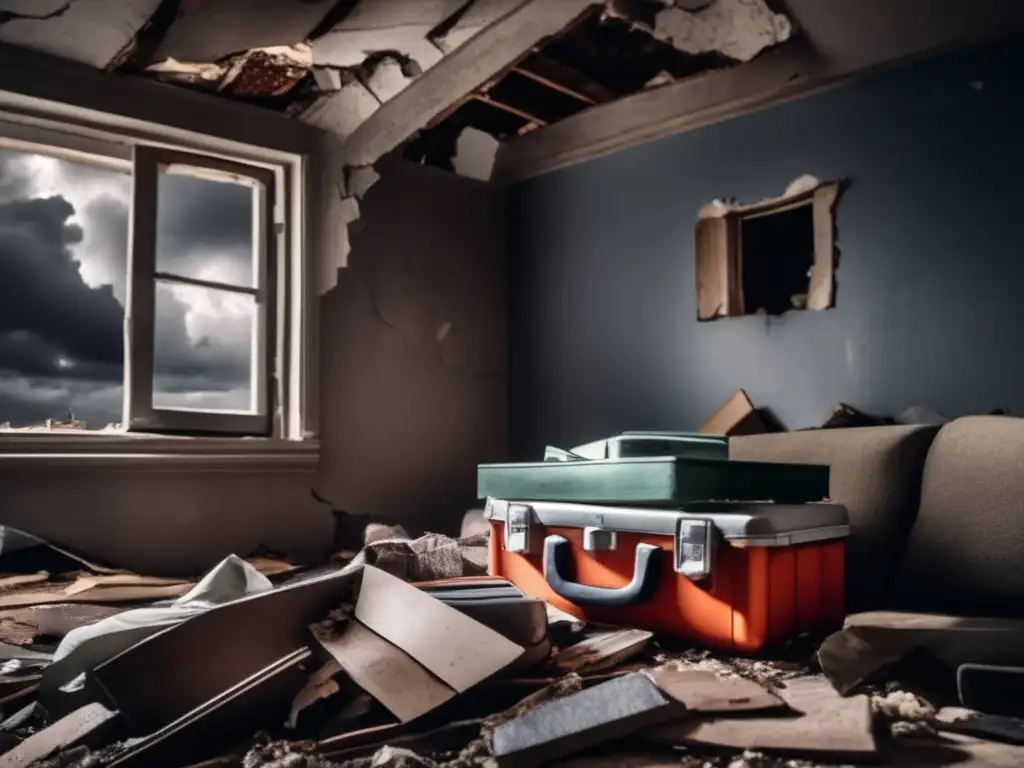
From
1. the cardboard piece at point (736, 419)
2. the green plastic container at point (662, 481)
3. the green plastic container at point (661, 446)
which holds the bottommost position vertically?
the green plastic container at point (662, 481)

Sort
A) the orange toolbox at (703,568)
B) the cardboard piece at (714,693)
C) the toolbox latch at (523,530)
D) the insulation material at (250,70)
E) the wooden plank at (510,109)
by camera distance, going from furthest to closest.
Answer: the wooden plank at (510,109), the insulation material at (250,70), the toolbox latch at (523,530), the orange toolbox at (703,568), the cardboard piece at (714,693)

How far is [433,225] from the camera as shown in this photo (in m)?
3.83

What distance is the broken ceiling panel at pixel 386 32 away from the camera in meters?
2.59

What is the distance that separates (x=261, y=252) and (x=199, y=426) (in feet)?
2.44

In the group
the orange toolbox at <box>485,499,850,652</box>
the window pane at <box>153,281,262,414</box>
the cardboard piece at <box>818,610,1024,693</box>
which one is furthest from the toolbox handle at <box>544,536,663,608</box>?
the window pane at <box>153,281,262,414</box>

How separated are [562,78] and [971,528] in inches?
93.8

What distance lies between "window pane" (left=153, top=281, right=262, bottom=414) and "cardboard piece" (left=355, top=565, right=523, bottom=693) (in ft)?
6.00

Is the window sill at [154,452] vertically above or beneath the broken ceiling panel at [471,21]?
beneath

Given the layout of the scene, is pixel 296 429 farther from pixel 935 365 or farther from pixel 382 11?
Result: pixel 935 365

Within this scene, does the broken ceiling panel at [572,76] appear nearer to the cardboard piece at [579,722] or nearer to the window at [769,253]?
the window at [769,253]

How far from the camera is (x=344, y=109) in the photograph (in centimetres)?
319

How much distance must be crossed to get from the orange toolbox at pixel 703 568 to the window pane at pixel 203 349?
1.73 metres

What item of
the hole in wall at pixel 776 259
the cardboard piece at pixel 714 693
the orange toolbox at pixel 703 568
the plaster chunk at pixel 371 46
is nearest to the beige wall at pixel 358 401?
the plaster chunk at pixel 371 46

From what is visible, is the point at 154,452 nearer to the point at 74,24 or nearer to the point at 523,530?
the point at 74,24
